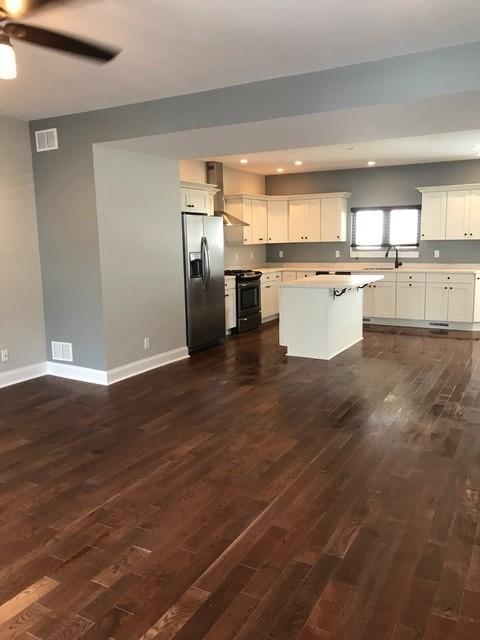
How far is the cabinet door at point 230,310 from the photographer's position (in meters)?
7.57

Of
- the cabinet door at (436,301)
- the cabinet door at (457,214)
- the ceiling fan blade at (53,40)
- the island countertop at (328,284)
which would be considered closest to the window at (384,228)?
the cabinet door at (457,214)

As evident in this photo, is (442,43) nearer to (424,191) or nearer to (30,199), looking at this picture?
(30,199)

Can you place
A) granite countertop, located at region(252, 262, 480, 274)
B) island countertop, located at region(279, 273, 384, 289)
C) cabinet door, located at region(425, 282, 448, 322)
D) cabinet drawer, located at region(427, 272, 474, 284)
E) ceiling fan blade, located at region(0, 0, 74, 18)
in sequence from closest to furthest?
ceiling fan blade, located at region(0, 0, 74, 18), island countertop, located at region(279, 273, 384, 289), cabinet drawer, located at region(427, 272, 474, 284), cabinet door, located at region(425, 282, 448, 322), granite countertop, located at region(252, 262, 480, 274)

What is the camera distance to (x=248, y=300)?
810 centimetres

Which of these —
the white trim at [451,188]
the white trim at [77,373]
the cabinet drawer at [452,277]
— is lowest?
the white trim at [77,373]

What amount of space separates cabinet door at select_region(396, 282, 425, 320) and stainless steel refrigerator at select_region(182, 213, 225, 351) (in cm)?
311

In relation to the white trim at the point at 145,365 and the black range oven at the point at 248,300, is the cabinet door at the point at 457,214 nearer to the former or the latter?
the black range oven at the point at 248,300

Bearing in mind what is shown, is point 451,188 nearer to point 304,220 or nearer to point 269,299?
point 304,220

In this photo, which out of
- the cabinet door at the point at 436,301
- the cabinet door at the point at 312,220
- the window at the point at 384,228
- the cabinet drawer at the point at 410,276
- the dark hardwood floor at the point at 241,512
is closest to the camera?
the dark hardwood floor at the point at 241,512

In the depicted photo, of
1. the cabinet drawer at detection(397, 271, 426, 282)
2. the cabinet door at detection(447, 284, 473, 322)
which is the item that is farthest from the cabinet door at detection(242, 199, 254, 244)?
the cabinet door at detection(447, 284, 473, 322)

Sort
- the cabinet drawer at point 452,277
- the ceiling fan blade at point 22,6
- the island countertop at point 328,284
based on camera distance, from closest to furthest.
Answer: the ceiling fan blade at point 22,6 → the island countertop at point 328,284 → the cabinet drawer at point 452,277

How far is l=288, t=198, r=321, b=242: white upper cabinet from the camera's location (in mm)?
9211

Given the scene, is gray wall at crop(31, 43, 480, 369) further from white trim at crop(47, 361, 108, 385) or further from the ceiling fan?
the ceiling fan

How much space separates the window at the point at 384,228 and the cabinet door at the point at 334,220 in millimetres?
277
